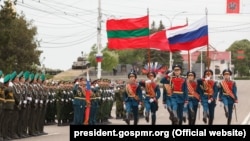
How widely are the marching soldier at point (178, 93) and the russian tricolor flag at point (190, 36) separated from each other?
4.65 m

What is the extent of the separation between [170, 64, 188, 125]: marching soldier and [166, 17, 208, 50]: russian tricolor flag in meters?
4.65

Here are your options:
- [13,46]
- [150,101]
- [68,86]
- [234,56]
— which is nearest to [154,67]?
[68,86]

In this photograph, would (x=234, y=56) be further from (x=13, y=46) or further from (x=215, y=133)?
(x=215, y=133)

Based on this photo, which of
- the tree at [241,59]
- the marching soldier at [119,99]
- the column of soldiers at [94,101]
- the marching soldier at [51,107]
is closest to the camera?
the column of soldiers at [94,101]

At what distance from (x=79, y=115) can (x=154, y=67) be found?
7075mm

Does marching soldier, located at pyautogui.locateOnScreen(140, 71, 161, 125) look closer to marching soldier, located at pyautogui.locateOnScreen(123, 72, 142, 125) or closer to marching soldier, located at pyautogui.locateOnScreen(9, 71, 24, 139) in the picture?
marching soldier, located at pyautogui.locateOnScreen(123, 72, 142, 125)

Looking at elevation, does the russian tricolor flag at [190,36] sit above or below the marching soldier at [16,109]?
above

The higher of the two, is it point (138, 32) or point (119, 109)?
point (138, 32)

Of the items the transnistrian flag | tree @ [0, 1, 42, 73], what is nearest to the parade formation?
the transnistrian flag

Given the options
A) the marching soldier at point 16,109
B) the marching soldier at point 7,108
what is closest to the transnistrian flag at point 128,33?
the marching soldier at point 16,109

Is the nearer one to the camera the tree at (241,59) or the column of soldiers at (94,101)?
the column of soldiers at (94,101)

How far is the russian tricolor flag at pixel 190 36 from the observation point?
2305 centimetres

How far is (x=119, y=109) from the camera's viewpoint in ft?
90.2

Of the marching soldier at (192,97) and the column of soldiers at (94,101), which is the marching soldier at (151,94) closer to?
the marching soldier at (192,97)
